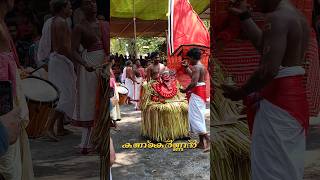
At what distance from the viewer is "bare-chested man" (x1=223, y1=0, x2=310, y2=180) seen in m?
2.40

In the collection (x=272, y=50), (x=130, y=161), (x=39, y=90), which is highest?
(x=272, y=50)

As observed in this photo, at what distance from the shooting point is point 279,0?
97.1 inches

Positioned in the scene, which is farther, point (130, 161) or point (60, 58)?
point (130, 161)

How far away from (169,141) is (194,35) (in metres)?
1.74

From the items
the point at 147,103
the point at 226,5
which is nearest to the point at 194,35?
the point at 147,103

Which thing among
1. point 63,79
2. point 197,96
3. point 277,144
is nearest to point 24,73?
point 63,79

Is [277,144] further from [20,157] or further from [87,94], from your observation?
[20,157]

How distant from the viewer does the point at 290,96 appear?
250 centimetres

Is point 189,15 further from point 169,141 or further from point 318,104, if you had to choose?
point 318,104

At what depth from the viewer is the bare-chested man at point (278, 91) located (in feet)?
7.89

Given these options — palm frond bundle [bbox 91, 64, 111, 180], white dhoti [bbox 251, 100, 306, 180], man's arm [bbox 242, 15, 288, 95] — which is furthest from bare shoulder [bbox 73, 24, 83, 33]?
white dhoti [bbox 251, 100, 306, 180]

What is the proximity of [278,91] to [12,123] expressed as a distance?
1.51 metres

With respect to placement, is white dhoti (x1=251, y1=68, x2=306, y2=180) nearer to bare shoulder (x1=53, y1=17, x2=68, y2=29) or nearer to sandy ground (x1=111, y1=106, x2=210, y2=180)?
bare shoulder (x1=53, y1=17, x2=68, y2=29)

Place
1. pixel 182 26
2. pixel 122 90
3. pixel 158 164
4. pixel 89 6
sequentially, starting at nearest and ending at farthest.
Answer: pixel 89 6, pixel 158 164, pixel 182 26, pixel 122 90
